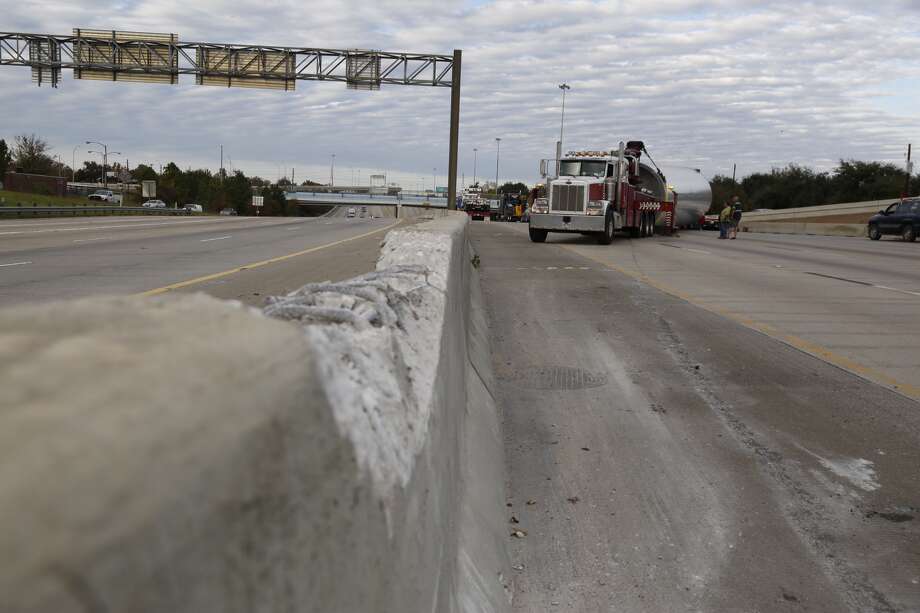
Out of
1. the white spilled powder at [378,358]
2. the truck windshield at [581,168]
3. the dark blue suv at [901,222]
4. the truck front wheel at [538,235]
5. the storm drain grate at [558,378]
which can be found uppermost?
the truck windshield at [581,168]

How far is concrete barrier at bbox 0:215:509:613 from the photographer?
0.82m

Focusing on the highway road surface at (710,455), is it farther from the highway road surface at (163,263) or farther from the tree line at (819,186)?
the tree line at (819,186)

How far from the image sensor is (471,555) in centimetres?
386

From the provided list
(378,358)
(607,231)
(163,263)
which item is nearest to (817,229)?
(607,231)

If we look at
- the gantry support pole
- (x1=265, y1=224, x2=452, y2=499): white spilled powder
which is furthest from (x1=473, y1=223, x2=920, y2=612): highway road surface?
the gantry support pole

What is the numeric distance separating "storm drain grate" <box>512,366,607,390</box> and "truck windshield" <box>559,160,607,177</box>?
851 inches

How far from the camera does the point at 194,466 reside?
975 millimetres

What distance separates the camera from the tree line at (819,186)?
8581cm

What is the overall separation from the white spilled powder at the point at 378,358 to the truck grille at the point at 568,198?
80.6 feet

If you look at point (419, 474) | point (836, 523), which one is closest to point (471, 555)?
point (419, 474)

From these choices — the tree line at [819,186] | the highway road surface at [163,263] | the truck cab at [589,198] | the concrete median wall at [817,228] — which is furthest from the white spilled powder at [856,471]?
the tree line at [819,186]

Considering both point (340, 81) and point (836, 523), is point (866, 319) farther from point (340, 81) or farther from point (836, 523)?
point (340, 81)

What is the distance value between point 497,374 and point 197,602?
708cm

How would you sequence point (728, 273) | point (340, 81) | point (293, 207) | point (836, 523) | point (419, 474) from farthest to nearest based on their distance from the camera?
point (293, 207)
point (340, 81)
point (728, 273)
point (836, 523)
point (419, 474)
